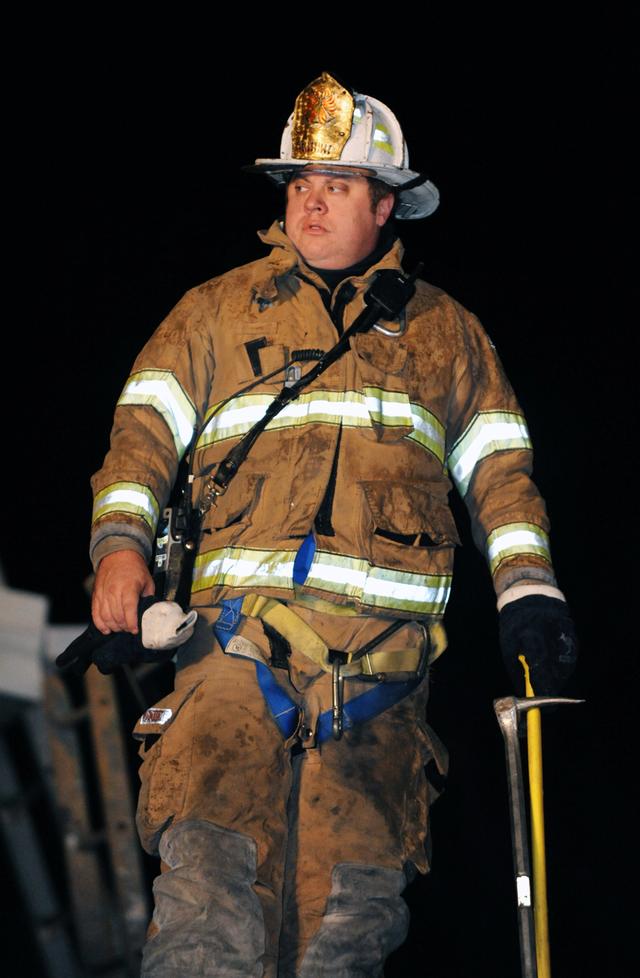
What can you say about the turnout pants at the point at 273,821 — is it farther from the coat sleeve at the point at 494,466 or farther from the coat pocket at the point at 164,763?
the coat sleeve at the point at 494,466

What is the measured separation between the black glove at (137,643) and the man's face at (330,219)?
969mm

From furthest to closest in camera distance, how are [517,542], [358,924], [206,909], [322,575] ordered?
[517,542] < [322,575] < [358,924] < [206,909]

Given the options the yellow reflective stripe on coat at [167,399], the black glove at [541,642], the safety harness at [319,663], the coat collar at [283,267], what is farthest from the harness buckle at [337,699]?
A: the coat collar at [283,267]

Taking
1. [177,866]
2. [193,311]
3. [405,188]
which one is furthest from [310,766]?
[405,188]

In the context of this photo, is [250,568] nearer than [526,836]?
No

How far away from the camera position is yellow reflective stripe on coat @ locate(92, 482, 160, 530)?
3.82m

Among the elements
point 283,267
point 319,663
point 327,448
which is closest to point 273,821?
point 319,663

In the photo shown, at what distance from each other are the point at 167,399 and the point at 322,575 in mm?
544

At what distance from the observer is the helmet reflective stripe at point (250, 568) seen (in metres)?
3.75

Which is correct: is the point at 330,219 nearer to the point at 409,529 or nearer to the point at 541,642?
the point at 409,529

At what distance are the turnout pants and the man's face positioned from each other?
0.89 meters

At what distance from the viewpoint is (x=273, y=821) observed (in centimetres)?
356

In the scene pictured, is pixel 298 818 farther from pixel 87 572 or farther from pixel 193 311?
pixel 87 572

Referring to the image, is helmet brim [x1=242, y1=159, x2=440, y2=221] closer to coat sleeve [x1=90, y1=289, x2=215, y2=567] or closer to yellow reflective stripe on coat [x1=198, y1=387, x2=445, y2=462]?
coat sleeve [x1=90, y1=289, x2=215, y2=567]
